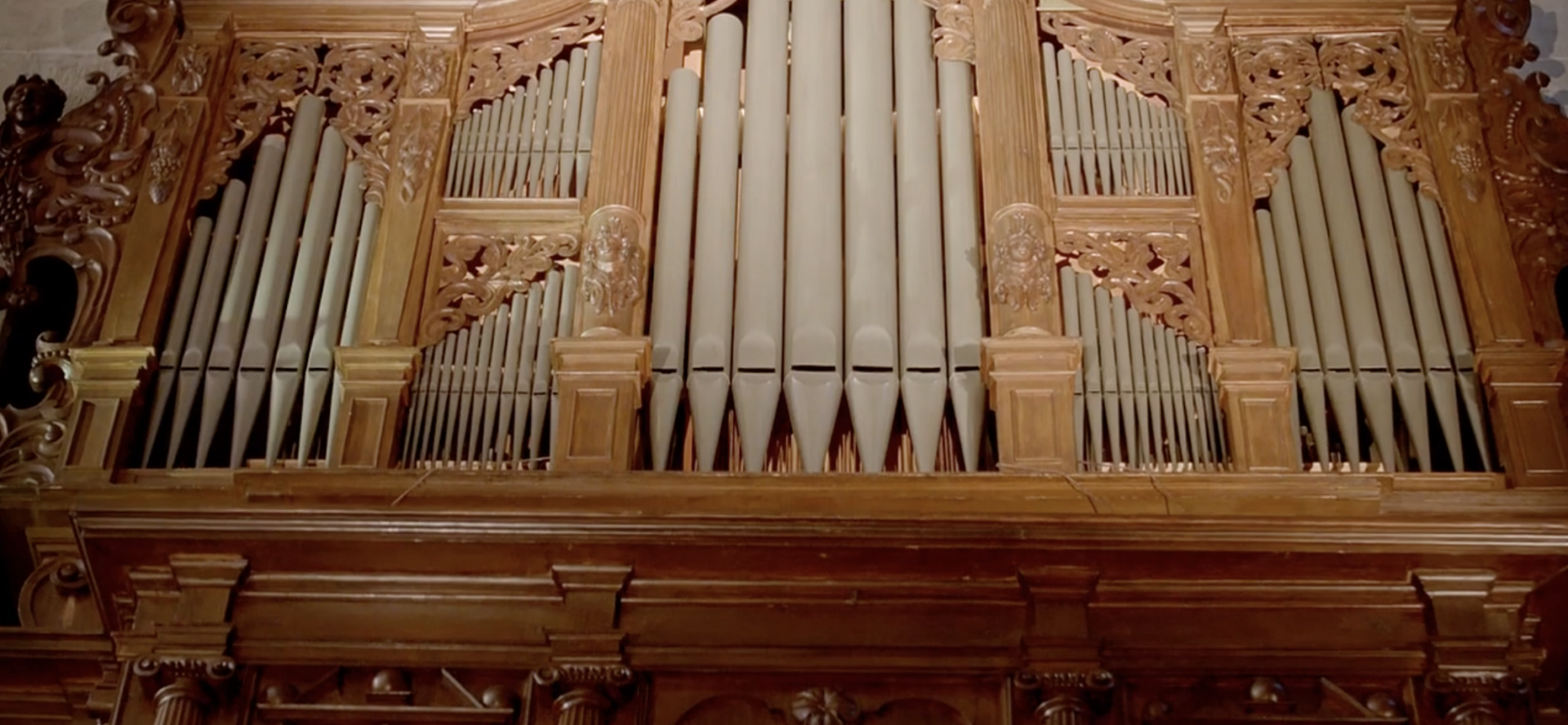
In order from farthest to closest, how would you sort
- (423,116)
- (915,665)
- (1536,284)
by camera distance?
1. (423,116)
2. (1536,284)
3. (915,665)

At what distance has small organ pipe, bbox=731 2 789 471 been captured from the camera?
25.5 ft

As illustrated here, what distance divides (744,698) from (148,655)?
1.98 m

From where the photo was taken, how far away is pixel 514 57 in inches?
362

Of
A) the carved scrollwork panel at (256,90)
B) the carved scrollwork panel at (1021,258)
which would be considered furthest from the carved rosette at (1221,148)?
the carved scrollwork panel at (256,90)

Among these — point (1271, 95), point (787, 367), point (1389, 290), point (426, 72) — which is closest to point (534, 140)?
point (426, 72)

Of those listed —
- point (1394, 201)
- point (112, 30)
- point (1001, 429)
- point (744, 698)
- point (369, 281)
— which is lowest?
point (744, 698)

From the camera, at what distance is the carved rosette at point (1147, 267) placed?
8109mm

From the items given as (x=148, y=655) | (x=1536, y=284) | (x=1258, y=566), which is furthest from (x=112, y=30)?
(x=1536, y=284)

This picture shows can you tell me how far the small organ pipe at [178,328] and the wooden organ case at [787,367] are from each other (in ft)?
0.07

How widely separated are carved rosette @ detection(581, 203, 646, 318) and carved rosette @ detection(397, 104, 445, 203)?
2.50ft

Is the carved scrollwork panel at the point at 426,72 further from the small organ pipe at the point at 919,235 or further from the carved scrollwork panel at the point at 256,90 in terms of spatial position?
the small organ pipe at the point at 919,235

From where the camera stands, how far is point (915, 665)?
7.17 meters

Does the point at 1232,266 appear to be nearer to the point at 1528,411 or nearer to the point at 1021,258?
the point at 1021,258

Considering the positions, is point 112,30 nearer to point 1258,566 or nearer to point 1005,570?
point 1005,570
